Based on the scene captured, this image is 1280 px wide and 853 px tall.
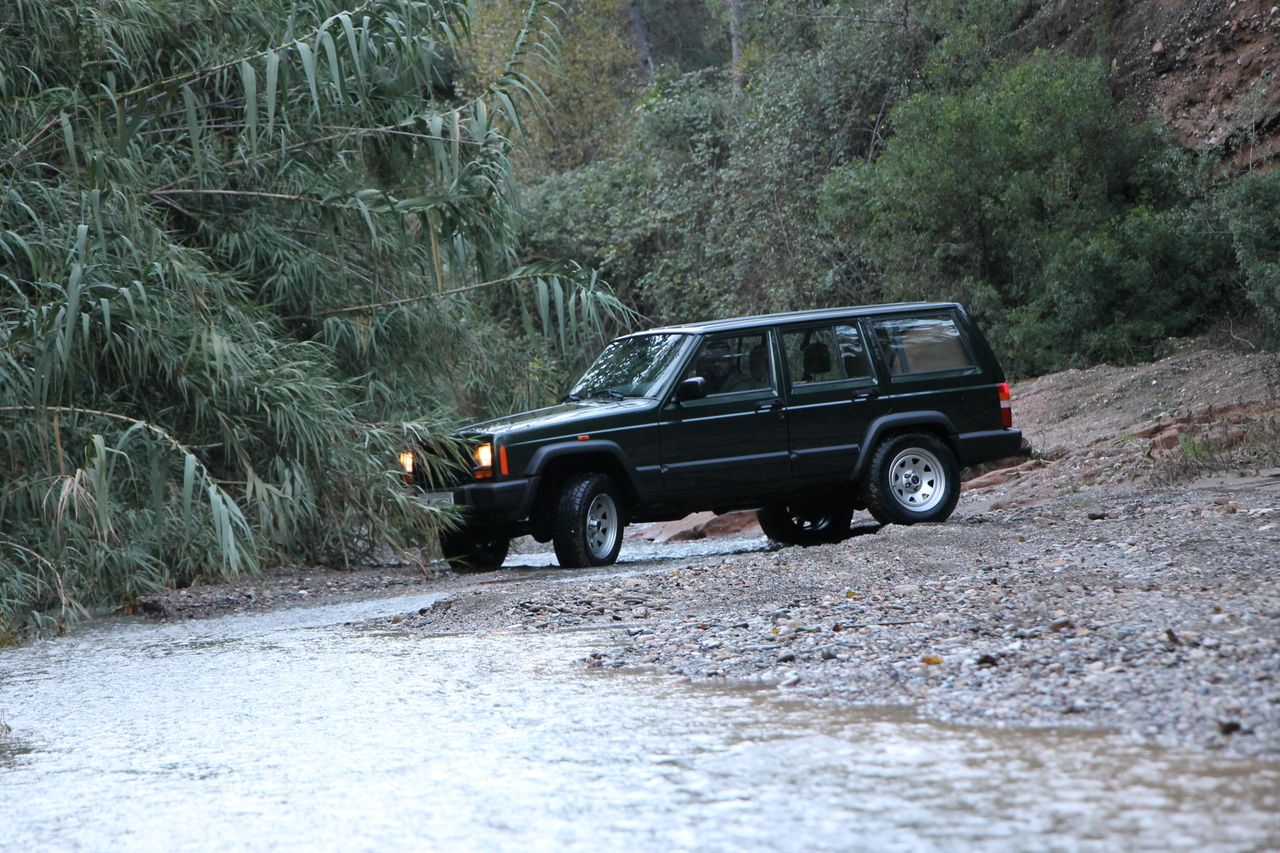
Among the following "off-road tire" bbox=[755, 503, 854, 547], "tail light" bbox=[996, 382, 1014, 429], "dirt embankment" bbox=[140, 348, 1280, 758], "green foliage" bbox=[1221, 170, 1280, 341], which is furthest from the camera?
"green foliage" bbox=[1221, 170, 1280, 341]

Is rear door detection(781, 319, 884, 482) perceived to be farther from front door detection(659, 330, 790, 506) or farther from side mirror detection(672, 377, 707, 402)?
side mirror detection(672, 377, 707, 402)

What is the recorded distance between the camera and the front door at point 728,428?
11.5 m

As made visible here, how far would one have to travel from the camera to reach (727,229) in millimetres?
26281

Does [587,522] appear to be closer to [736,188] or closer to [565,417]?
[565,417]

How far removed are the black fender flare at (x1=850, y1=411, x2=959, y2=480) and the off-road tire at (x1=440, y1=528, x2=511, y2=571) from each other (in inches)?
114

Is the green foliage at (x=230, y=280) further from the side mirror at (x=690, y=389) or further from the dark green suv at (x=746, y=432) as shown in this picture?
the side mirror at (x=690, y=389)

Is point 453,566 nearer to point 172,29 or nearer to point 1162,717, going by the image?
point 172,29

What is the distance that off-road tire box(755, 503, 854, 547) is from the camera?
13.2 m

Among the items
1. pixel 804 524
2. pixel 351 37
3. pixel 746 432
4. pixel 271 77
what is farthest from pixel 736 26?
pixel 271 77

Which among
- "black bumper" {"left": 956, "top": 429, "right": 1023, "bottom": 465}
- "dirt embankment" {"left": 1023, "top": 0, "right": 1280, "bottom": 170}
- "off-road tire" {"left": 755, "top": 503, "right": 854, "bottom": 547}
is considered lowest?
"off-road tire" {"left": 755, "top": 503, "right": 854, "bottom": 547}

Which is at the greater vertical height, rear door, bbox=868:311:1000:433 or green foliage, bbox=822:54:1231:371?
green foliage, bbox=822:54:1231:371

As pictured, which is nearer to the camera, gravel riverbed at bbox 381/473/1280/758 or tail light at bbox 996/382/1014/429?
gravel riverbed at bbox 381/473/1280/758

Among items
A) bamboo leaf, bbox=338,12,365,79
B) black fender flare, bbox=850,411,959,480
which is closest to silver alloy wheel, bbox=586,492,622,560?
black fender flare, bbox=850,411,959,480

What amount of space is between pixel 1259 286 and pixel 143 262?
12002mm
